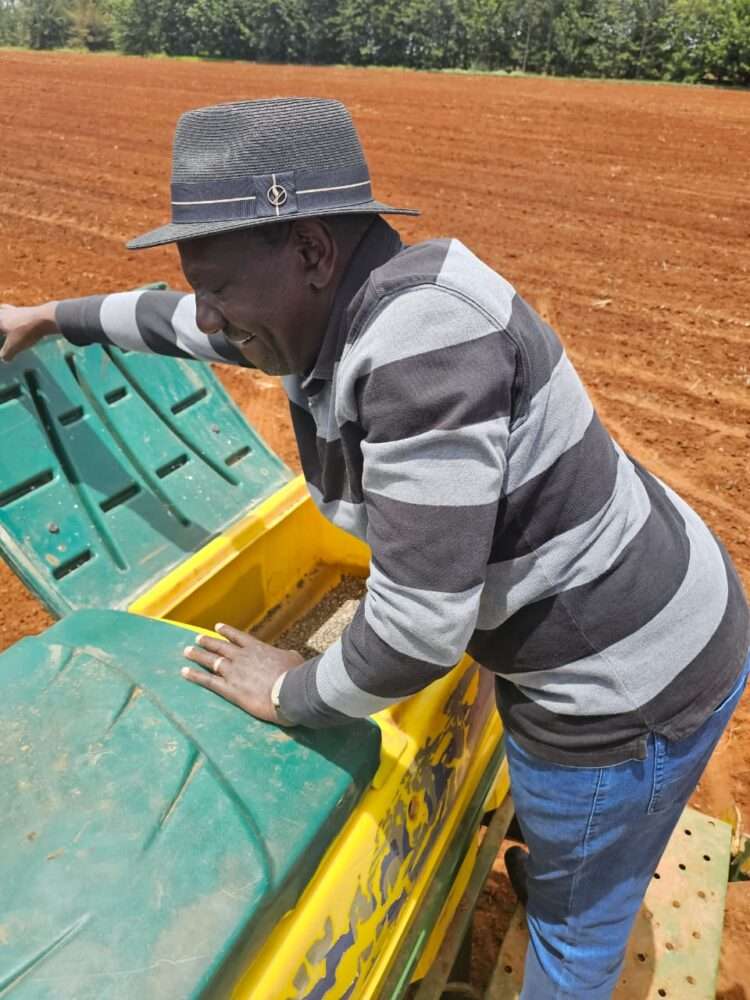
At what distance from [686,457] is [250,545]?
2930mm

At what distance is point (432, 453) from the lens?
3.04ft

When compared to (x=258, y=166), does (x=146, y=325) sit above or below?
below

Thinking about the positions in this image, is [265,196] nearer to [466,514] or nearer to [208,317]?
[208,317]

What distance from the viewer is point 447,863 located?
173cm

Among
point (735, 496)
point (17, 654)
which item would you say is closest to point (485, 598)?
point (17, 654)

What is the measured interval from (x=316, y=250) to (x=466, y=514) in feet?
1.22

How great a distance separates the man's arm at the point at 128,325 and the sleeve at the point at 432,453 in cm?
68

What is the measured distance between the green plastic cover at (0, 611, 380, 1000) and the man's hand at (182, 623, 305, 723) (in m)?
0.02

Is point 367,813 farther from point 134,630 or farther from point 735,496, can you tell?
point 735,496

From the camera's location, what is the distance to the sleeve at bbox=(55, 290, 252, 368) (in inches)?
64.7

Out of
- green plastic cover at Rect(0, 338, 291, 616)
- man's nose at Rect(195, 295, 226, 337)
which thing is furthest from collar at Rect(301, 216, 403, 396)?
green plastic cover at Rect(0, 338, 291, 616)

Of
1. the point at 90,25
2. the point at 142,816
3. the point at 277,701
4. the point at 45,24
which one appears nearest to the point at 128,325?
the point at 277,701

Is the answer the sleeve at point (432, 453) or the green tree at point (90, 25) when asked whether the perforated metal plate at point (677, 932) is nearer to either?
the sleeve at point (432, 453)

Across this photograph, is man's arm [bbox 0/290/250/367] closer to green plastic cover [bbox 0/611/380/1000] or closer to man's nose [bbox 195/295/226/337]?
man's nose [bbox 195/295/226/337]
